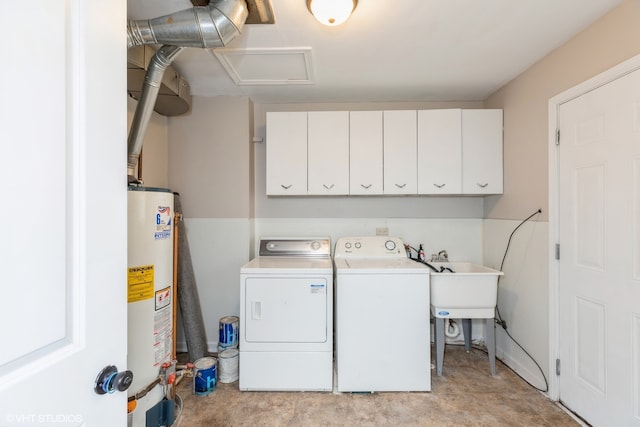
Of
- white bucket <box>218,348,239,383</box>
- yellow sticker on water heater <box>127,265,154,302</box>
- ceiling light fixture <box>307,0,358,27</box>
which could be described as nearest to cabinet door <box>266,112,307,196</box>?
ceiling light fixture <box>307,0,358,27</box>

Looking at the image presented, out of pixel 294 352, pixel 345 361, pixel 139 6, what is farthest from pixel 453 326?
pixel 139 6

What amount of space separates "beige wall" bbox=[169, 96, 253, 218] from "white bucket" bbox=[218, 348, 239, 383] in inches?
47.3

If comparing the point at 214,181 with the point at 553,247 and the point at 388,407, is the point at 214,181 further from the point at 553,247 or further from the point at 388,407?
the point at 553,247

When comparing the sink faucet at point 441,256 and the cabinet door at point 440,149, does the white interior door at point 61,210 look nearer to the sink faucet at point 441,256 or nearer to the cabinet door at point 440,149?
the cabinet door at point 440,149

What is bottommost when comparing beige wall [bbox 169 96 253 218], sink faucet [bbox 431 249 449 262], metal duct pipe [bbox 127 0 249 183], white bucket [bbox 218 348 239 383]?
white bucket [bbox 218 348 239 383]

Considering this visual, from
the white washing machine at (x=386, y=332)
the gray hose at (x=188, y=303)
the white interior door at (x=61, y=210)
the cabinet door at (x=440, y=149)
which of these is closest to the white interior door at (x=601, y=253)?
the cabinet door at (x=440, y=149)

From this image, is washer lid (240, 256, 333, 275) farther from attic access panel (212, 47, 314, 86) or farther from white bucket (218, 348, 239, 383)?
attic access panel (212, 47, 314, 86)

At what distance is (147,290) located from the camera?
1.54 m

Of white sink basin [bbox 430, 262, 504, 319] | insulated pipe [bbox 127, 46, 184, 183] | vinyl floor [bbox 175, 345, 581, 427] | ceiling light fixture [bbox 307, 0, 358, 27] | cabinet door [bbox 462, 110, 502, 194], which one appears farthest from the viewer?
cabinet door [bbox 462, 110, 502, 194]

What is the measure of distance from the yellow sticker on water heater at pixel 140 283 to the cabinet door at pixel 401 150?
1.92 metres

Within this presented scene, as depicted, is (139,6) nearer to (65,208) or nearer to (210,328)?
(65,208)

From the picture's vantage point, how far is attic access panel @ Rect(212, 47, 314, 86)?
1.97 meters

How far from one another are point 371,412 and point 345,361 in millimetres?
338

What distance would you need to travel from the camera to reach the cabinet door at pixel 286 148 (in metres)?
2.56
